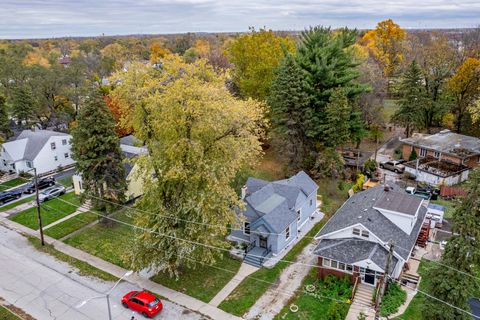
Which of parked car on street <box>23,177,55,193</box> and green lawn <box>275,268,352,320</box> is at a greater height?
parked car on street <box>23,177,55,193</box>

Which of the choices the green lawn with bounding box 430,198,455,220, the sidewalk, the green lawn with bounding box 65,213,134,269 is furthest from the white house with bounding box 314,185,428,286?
the green lawn with bounding box 65,213,134,269

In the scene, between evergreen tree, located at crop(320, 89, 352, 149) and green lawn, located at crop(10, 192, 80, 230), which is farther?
evergreen tree, located at crop(320, 89, 352, 149)

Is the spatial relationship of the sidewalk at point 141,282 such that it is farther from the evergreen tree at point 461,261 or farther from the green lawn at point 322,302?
the evergreen tree at point 461,261

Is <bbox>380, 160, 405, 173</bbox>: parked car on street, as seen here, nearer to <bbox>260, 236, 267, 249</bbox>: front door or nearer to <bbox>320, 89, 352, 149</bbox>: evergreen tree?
<bbox>320, 89, 352, 149</bbox>: evergreen tree

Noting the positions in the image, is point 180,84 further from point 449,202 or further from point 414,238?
point 449,202

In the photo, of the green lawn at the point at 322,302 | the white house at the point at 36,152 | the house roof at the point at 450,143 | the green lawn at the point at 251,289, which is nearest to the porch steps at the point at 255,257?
the green lawn at the point at 251,289

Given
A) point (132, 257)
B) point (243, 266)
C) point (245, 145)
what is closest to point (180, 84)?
point (245, 145)

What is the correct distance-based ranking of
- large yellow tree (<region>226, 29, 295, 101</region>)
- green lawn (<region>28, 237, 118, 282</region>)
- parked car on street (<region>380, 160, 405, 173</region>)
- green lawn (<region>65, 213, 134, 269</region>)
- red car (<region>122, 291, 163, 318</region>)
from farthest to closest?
1. large yellow tree (<region>226, 29, 295, 101</region>)
2. parked car on street (<region>380, 160, 405, 173</region>)
3. green lawn (<region>65, 213, 134, 269</region>)
4. green lawn (<region>28, 237, 118, 282</region>)
5. red car (<region>122, 291, 163, 318</region>)

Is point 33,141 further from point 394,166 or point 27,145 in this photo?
point 394,166
